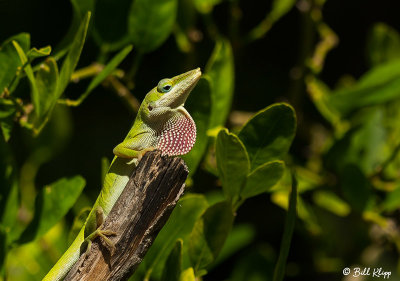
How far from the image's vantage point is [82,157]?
4012 millimetres

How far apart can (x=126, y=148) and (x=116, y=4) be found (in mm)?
576

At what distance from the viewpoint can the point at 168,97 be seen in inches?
87.0

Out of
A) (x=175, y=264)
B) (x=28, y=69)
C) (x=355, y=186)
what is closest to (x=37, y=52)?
(x=28, y=69)

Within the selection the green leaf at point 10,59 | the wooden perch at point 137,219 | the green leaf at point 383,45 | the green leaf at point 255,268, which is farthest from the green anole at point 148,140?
the green leaf at point 383,45

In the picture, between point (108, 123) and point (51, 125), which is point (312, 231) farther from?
point (108, 123)

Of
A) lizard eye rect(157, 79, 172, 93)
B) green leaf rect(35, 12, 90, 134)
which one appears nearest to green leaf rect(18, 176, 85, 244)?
green leaf rect(35, 12, 90, 134)

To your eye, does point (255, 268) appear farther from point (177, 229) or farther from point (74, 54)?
point (74, 54)

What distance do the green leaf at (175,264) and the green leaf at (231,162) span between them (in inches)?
10.0

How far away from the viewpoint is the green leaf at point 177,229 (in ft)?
6.12

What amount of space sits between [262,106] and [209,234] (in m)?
2.12

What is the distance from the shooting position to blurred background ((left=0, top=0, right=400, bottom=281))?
2203 millimetres

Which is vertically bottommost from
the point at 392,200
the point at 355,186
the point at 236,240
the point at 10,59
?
the point at 236,240

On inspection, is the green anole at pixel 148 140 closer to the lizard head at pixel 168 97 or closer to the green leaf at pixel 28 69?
the lizard head at pixel 168 97

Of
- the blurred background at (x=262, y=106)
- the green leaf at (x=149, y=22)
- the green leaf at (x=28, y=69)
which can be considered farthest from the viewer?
the blurred background at (x=262, y=106)
